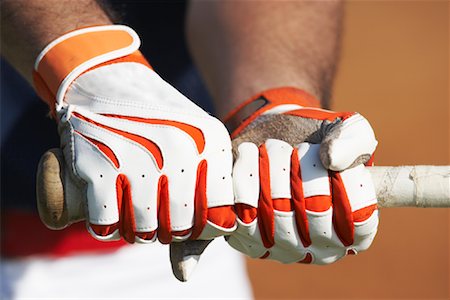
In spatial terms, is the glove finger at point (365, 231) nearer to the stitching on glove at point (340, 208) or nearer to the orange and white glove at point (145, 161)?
the stitching on glove at point (340, 208)

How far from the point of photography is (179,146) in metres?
1.24

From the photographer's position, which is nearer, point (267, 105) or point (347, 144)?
point (347, 144)

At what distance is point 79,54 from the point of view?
135 centimetres

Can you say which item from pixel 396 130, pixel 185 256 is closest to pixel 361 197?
pixel 185 256

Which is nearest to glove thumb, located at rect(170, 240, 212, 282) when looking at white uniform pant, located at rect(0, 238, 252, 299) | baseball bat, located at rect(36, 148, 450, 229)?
baseball bat, located at rect(36, 148, 450, 229)

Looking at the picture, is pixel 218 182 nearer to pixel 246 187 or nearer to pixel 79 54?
pixel 246 187

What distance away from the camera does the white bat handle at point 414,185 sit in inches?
49.8

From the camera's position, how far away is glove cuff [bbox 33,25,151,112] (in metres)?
1.34

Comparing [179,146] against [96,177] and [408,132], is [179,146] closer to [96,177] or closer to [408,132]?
[96,177]

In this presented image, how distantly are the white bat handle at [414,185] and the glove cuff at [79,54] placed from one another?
450mm

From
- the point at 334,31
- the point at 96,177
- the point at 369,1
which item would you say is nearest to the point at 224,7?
the point at 334,31

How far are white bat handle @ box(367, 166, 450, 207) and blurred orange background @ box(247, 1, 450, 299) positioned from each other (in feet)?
10.2

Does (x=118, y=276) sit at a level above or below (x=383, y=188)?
below

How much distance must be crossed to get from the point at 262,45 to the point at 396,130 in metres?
4.11
